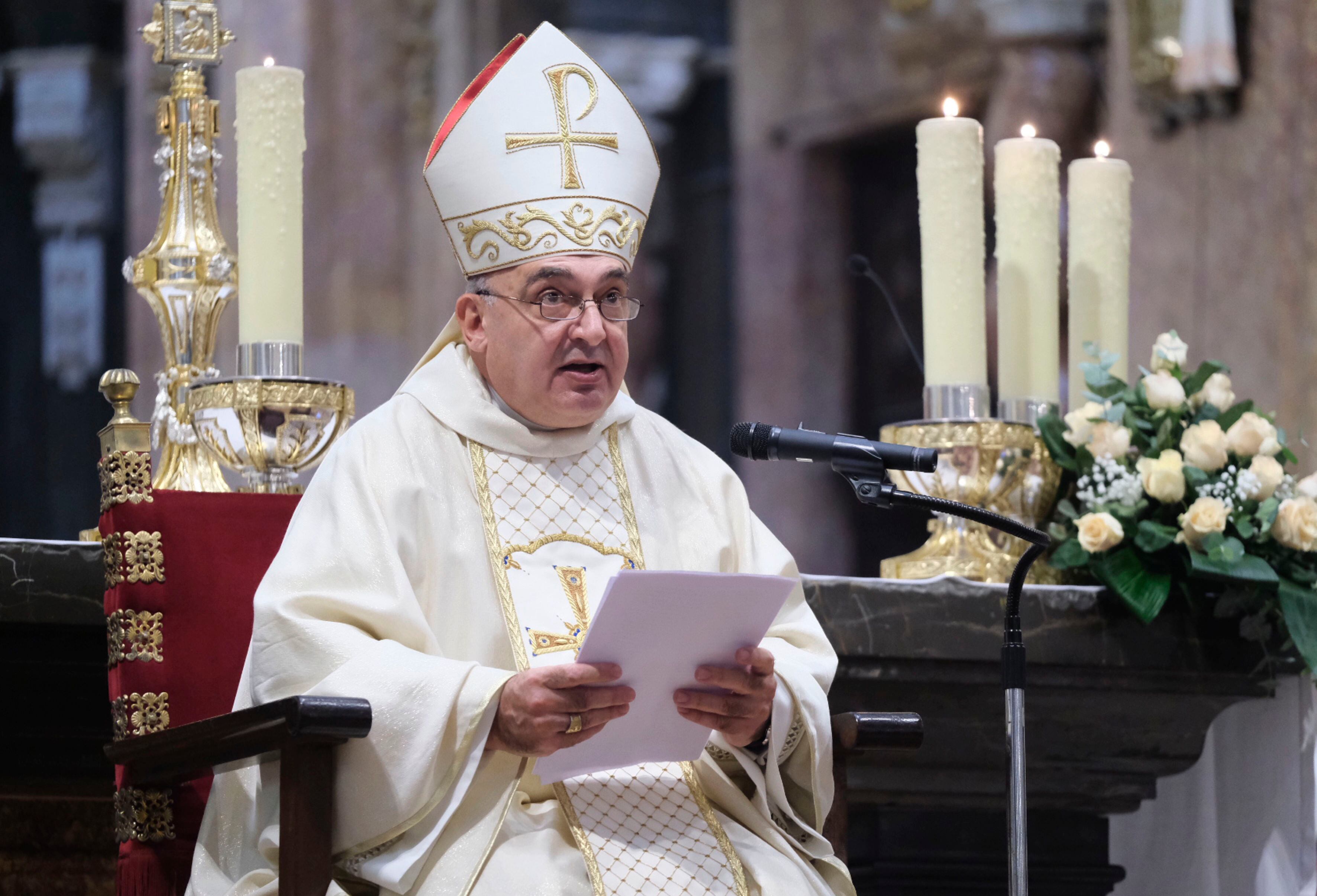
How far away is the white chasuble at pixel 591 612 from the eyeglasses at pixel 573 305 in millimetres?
226

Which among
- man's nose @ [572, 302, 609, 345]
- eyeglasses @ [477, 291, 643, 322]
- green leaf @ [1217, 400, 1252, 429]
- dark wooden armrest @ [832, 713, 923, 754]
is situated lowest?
dark wooden armrest @ [832, 713, 923, 754]

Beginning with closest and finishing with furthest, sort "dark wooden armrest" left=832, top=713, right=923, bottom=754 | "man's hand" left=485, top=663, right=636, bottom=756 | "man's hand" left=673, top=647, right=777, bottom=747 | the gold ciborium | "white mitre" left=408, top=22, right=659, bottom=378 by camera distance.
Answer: "man's hand" left=485, top=663, right=636, bottom=756, "man's hand" left=673, top=647, right=777, bottom=747, "dark wooden armrest" left=832, top=713, right=923, bottom=754, "white mitre" left=408, top=22, right=659, bottom=378, the gold ciborium

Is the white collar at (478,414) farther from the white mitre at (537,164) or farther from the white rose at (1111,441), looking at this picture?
the white rose at (1111,441)

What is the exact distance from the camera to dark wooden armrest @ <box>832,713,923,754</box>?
2797 millimetres

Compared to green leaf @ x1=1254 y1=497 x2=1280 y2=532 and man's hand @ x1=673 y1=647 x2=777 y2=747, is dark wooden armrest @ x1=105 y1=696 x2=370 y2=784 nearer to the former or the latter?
man's hand @ x1=673 y1=647 x2=777 y2=747

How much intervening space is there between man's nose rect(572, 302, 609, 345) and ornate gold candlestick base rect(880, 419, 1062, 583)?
0.73 meters

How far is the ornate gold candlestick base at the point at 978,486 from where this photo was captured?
11.5ft

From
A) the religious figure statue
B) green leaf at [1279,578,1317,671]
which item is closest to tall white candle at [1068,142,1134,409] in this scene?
green leaf at [1279,578,1317,671]

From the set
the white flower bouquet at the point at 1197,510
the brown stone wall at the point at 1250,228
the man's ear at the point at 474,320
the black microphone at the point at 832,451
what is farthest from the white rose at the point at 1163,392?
the brown stone wall at the point at 1250,228

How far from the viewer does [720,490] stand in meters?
3.14

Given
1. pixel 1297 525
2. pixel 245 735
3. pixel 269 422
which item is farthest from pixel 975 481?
pixel 245 735

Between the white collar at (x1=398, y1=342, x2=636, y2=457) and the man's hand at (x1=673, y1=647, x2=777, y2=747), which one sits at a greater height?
the white collar at (x1=398, y1=342, x2=636, y2=457)

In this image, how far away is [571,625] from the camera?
288 centimetres

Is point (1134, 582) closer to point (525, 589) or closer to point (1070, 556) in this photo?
point (1070, 556)
